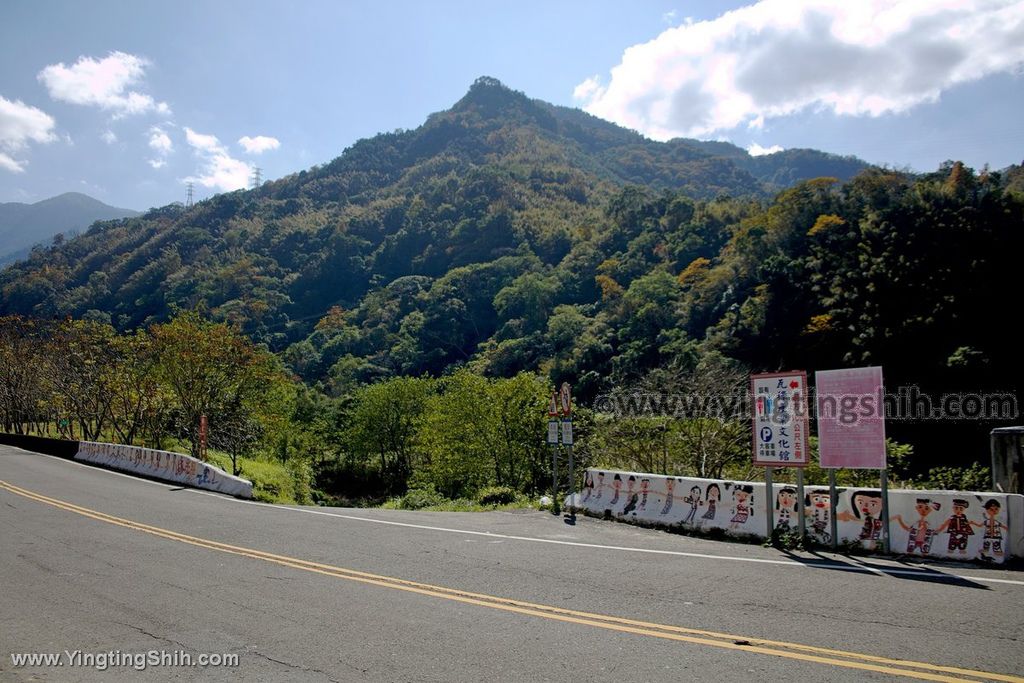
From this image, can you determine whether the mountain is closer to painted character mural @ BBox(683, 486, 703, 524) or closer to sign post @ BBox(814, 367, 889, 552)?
painted character mural @ BBox(683, 486, 703, 524)

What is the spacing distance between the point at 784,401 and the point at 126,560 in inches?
396

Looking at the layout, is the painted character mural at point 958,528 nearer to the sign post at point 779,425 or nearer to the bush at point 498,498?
the sign post at point 779,425

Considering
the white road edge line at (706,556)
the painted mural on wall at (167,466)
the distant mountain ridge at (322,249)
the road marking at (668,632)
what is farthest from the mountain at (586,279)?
the road marking at (668,632)

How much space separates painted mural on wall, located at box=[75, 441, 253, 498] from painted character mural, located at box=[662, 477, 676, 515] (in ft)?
37.4

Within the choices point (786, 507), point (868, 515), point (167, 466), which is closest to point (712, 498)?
point (786, 507)

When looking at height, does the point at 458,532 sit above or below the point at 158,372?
below

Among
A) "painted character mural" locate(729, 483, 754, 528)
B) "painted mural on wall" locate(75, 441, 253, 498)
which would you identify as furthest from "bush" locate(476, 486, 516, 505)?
"painted character mural" locate(729, 483, 754, 528)

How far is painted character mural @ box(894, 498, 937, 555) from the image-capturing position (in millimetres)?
8535

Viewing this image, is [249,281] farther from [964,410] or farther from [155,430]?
[964,410]

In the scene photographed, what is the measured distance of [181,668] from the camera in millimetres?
5305

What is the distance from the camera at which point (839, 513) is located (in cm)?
944

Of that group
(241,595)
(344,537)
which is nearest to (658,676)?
(241,595)

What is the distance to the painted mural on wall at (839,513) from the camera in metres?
8.21

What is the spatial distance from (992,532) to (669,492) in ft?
15.9
